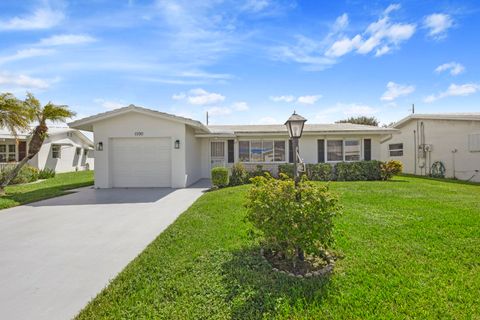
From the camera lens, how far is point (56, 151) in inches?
881

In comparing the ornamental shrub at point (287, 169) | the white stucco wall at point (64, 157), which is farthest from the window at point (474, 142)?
the white stucco wall at point (64, 157)

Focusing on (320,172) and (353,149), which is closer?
(320,172)

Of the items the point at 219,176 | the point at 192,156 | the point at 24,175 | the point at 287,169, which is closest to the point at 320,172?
the point at 287,169

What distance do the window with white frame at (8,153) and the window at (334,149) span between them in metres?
22.6

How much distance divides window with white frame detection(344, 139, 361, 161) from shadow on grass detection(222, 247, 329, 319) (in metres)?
13.8

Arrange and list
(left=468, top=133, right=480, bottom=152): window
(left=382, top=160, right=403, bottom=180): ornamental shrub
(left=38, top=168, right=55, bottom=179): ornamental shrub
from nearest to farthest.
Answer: (left=382, top=160, right=403, bottom=180): ornamental shrub, (left=468, top=133, right=480, bottom=152): window, (left=38, top=168, right=55, bottom=179): ornamental shrub

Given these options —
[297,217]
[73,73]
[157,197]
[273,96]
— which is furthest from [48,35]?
[273,96]

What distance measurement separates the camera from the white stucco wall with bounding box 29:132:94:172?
20422mm

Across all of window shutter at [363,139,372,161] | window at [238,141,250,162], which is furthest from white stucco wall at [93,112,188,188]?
window shutter at [363,139,372,161]

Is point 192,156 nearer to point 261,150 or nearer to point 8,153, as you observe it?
point 261,150

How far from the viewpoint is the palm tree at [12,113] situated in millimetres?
11469

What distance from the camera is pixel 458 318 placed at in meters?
2.68

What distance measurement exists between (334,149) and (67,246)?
14.5 m

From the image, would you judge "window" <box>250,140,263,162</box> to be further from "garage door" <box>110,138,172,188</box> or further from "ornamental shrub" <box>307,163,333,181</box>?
"garage door" <box>110,138,172,188</box>
